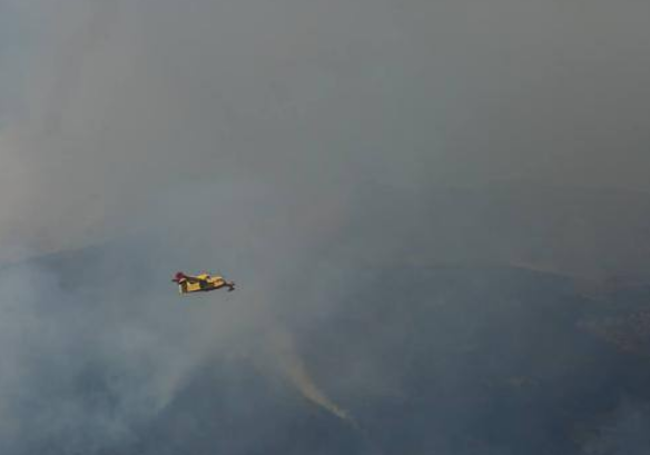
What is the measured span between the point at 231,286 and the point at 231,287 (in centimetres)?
79

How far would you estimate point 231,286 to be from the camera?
191 metres

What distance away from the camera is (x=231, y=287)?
19175 centimetres
